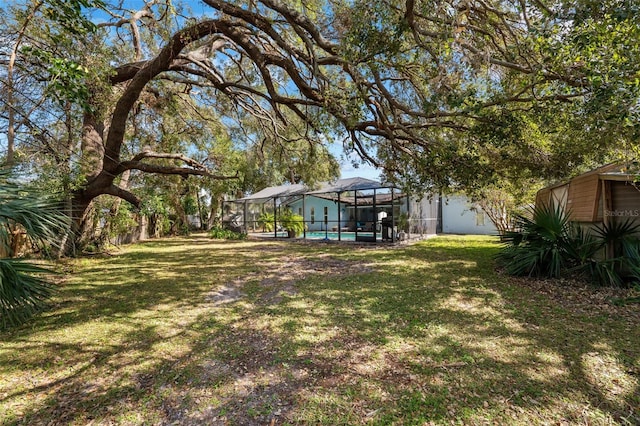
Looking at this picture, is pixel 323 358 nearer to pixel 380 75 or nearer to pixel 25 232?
pixel 25 232

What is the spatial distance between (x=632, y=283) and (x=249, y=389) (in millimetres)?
6806

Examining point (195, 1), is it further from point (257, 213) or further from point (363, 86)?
point (257, 213)

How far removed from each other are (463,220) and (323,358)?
18.8 m

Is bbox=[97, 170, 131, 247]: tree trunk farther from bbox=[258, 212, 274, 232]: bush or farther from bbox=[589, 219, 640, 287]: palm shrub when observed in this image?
bbox=[589, 219, 640, 287]: palm shrub

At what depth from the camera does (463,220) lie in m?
19.8

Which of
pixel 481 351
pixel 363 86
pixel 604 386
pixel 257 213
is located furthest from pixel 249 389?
pixel 257 213

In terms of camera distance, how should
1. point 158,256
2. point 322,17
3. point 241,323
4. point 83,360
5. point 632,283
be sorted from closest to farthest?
1. point 83,360
2. point 241,323
3. point 632,283
4. point 322,17
5. point 158,256

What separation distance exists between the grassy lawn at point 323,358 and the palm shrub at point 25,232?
1.08 feet

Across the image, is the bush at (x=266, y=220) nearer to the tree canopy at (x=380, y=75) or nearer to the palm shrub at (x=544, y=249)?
the tree canopy at (x=380, y=75)

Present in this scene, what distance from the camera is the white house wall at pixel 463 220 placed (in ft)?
61.6

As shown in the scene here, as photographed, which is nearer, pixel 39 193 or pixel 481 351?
pixel 481 351

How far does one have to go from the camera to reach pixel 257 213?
22109 mm

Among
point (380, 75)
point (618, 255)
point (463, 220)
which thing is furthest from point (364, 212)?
point (618, 255)

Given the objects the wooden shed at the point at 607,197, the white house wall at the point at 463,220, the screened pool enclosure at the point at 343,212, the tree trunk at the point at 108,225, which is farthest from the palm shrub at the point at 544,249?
the tree trunk at the point at 108,225
